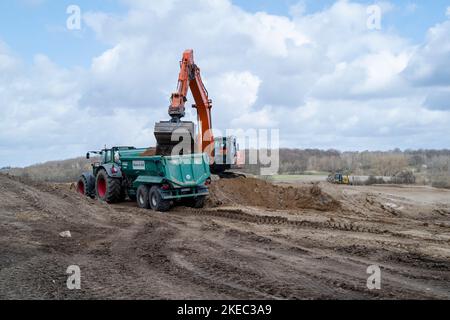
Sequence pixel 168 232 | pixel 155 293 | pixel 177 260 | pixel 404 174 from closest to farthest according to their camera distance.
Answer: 1. pixel 155 293
2. pixel 177 260
3. pixel 168 232
4. pixel 404 174

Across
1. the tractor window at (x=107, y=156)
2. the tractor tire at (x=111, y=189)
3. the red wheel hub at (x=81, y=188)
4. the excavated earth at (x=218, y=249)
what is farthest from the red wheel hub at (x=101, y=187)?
the excavated earth at (x=218, y=249)

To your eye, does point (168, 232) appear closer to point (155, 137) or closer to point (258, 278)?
point (258, 278)

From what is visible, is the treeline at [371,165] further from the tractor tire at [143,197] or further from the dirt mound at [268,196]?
the tractor tire at [143,197]

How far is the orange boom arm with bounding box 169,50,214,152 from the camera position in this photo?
19625 mm

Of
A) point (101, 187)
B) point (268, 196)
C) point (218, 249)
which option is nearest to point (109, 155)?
point (101, 187)

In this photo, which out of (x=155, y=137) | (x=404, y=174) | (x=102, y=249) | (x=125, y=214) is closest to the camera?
(x=102, y=249)

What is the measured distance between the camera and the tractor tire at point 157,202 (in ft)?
54.7

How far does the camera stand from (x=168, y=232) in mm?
12156

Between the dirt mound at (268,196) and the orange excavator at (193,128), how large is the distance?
1867mm

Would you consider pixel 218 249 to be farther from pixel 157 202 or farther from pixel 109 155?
pixel 109 155

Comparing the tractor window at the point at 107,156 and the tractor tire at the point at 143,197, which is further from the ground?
the tractor window at the point at 107,156

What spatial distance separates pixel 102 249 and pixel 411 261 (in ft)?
18.3

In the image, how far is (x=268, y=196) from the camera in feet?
64.3
